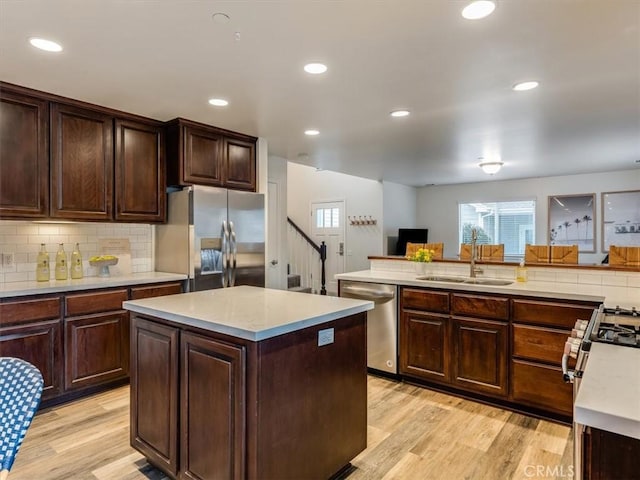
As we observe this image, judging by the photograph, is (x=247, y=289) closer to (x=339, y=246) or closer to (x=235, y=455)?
(x=235, y=455)

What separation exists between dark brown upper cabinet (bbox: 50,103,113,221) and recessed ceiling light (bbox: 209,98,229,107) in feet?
3.23

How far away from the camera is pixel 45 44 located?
220 centimetres

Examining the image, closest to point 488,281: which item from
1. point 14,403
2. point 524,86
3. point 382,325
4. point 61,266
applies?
point 382,325

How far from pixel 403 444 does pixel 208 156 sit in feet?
10.3

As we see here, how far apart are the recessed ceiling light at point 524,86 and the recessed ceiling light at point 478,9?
112 centimetres

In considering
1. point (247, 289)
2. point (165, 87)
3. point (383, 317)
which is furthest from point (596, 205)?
point (165, 87)

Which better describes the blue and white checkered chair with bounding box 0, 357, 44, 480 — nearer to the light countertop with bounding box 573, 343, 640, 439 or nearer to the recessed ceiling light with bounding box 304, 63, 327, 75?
the light countertop with bounding box 573, 343, 640, 439

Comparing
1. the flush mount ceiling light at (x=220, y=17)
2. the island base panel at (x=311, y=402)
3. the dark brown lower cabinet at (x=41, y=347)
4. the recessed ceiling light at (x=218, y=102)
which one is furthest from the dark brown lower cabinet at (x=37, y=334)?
the flush mount ceiling light at (x=220, y=17)

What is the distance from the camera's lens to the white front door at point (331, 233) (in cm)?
852

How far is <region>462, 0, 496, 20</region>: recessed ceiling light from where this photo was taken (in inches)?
71.2

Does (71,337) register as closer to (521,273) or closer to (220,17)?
(220,17)

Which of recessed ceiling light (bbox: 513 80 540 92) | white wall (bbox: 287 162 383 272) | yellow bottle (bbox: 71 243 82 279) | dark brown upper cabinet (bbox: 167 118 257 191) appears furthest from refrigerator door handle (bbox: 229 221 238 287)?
white wall (bbox: 287 162 383 272)

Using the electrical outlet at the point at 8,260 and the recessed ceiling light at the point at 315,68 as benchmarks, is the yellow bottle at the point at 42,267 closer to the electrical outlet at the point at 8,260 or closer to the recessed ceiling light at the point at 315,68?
the electrical outlet at the point at 8,260

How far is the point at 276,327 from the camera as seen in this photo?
1.64 m
